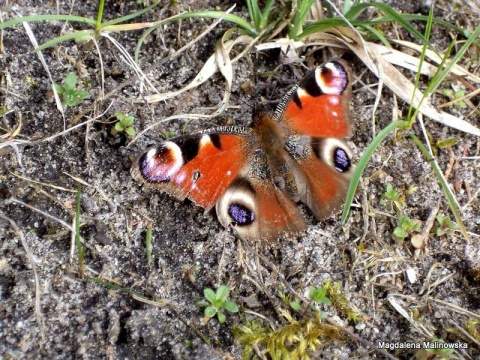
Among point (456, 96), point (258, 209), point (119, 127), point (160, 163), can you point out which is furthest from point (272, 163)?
point (456, 96)

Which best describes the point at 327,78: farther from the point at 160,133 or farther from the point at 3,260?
the point at 3,260

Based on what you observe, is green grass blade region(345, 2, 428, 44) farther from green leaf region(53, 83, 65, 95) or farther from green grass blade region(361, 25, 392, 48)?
green leaf region(53, 83, 65, 95)

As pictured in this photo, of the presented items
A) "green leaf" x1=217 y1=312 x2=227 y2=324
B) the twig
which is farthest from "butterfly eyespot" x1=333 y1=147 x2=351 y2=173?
the twig

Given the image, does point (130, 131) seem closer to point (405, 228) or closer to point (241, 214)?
point (241, 214)

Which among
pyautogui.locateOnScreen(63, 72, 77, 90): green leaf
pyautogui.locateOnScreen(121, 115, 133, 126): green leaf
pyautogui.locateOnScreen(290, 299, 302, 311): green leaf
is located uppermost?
pyautogui.locateOnScreen(63, 72, 77, 90): green leaf

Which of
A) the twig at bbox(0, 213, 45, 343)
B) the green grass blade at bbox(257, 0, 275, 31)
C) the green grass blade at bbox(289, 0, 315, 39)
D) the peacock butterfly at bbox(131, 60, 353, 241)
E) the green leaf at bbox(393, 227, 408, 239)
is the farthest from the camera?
the green grass blade at bbox(257, 0, 275, 31)

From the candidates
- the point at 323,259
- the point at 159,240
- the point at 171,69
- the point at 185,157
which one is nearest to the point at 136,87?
the point at 171,69

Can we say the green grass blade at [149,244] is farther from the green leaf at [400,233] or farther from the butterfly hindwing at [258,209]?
the green leaf at [400,233]
